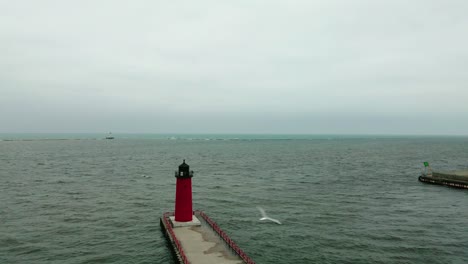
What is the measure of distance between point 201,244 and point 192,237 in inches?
72.1

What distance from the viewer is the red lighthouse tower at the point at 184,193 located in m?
30.0

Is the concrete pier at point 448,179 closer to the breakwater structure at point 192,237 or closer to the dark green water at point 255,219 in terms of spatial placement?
the dark green water at point 255,219

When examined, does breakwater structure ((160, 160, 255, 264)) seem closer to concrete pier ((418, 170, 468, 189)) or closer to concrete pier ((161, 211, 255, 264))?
concrete pier ((161, 211, 255, 264))

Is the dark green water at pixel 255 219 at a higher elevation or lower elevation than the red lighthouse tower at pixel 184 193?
lower

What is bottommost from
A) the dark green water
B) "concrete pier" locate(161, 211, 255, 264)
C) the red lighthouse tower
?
the dark green water

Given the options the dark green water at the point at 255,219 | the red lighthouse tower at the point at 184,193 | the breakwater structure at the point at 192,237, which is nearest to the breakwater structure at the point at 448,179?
the dark green water at the point at 255,219

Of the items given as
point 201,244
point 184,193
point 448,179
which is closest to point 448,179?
point 448,179

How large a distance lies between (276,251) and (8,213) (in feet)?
111

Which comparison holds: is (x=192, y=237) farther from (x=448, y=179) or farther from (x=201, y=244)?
(x=448, y=179)

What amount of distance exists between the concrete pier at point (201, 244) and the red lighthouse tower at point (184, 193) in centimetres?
69

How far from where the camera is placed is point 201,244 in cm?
2669

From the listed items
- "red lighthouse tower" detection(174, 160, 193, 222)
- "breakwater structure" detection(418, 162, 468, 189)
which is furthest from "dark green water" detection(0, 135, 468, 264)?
"red lighthouse tower" detection(174, 160, 193, 222)

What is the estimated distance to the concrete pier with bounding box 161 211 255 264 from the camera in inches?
935

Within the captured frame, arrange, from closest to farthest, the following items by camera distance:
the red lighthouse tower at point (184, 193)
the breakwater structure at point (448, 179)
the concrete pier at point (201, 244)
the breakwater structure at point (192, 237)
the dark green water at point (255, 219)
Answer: the concrete pier at point (201, 244)
the breakwater structure at point (192, 237)
the dark green water at point (255, 219)
the red lighthouse tower at point (184, 193)
the breakwater structure at point (448, 179)
